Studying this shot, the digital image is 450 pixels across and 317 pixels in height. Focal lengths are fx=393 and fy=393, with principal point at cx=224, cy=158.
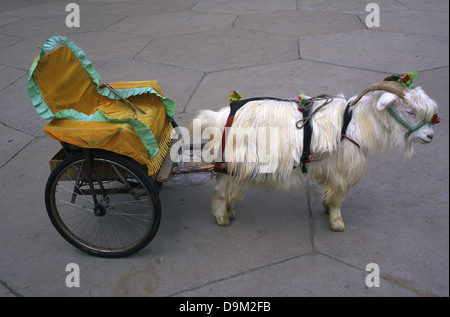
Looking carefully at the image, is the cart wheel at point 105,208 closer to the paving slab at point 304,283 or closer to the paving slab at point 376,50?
the paving slab at point 304,283

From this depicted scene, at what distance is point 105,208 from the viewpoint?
3154 millimetres

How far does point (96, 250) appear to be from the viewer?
316cm

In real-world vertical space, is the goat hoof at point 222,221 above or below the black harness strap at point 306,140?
below

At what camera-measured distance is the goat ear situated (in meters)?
2.78

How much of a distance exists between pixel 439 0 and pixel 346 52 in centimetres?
420

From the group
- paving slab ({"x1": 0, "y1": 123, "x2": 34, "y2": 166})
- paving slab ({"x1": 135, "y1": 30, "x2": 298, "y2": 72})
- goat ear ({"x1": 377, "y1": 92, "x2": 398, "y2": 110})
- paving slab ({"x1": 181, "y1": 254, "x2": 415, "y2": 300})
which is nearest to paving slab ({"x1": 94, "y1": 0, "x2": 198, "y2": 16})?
paving slab ({"x1": 135, "y1": 30, "x2": 298, "y2": 72})

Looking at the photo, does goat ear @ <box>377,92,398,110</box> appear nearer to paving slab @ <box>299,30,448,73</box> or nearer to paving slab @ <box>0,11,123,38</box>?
paving slab @ <box>299,30,448,73</box>

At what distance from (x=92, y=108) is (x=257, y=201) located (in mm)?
1759

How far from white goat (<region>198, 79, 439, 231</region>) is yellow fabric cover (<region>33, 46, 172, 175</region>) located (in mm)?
493

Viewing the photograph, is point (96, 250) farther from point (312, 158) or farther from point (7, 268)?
point (312, 158)

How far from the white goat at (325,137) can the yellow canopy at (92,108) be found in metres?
0.51

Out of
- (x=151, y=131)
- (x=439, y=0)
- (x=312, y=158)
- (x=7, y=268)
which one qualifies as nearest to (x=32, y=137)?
(x=7, y=268)

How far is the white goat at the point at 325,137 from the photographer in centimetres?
291

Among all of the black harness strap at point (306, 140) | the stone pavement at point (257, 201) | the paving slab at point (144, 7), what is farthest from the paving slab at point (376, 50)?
the paving slab at point (144, 7)
